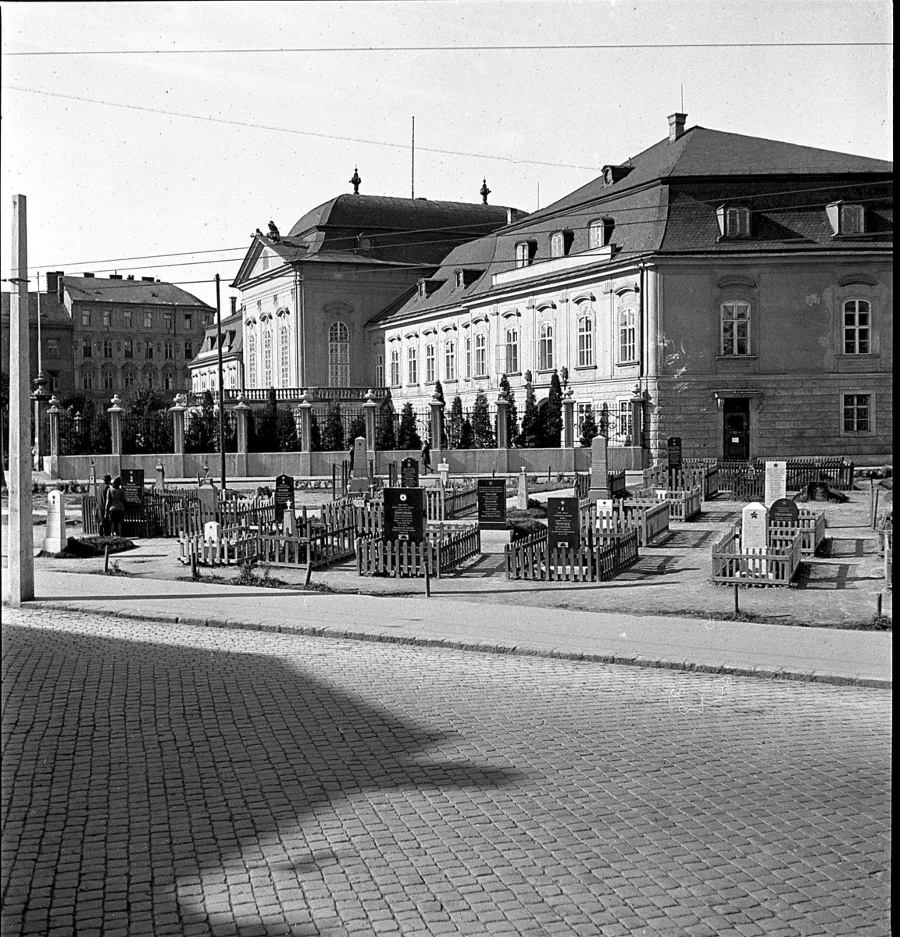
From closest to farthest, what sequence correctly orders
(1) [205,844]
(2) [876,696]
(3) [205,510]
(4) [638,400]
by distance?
(1) [205,844] < (2) [876,696] < (3) [205,510] < (4) [638,400]

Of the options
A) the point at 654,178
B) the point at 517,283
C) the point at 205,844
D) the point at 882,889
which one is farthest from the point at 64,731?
the point at 517,283

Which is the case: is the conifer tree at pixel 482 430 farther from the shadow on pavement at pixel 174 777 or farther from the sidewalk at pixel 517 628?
the shadow on pavement at pixel 174 777

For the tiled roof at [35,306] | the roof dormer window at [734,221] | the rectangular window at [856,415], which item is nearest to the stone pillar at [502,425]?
the roof dormer window at [734,221]

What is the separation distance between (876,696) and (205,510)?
59.4 feet

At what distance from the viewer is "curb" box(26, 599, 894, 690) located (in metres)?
11.4

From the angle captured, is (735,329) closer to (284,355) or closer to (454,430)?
(454,430)

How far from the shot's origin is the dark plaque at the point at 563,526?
1845cm

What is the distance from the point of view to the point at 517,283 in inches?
2318

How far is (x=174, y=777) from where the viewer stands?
7.94 meters

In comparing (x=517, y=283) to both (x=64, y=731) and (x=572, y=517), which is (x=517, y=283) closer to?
(x=572, y=517)

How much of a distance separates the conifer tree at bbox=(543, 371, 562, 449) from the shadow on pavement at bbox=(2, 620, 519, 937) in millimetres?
40340

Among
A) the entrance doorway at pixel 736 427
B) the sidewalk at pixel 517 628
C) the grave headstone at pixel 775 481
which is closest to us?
the sidewalk at pixel 517 628

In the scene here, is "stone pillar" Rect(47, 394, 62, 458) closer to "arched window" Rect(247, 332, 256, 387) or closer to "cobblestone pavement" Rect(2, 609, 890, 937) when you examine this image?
"arched window" Rect(247, 332, 256, 387)

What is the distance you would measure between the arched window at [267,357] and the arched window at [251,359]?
2.07 meters
